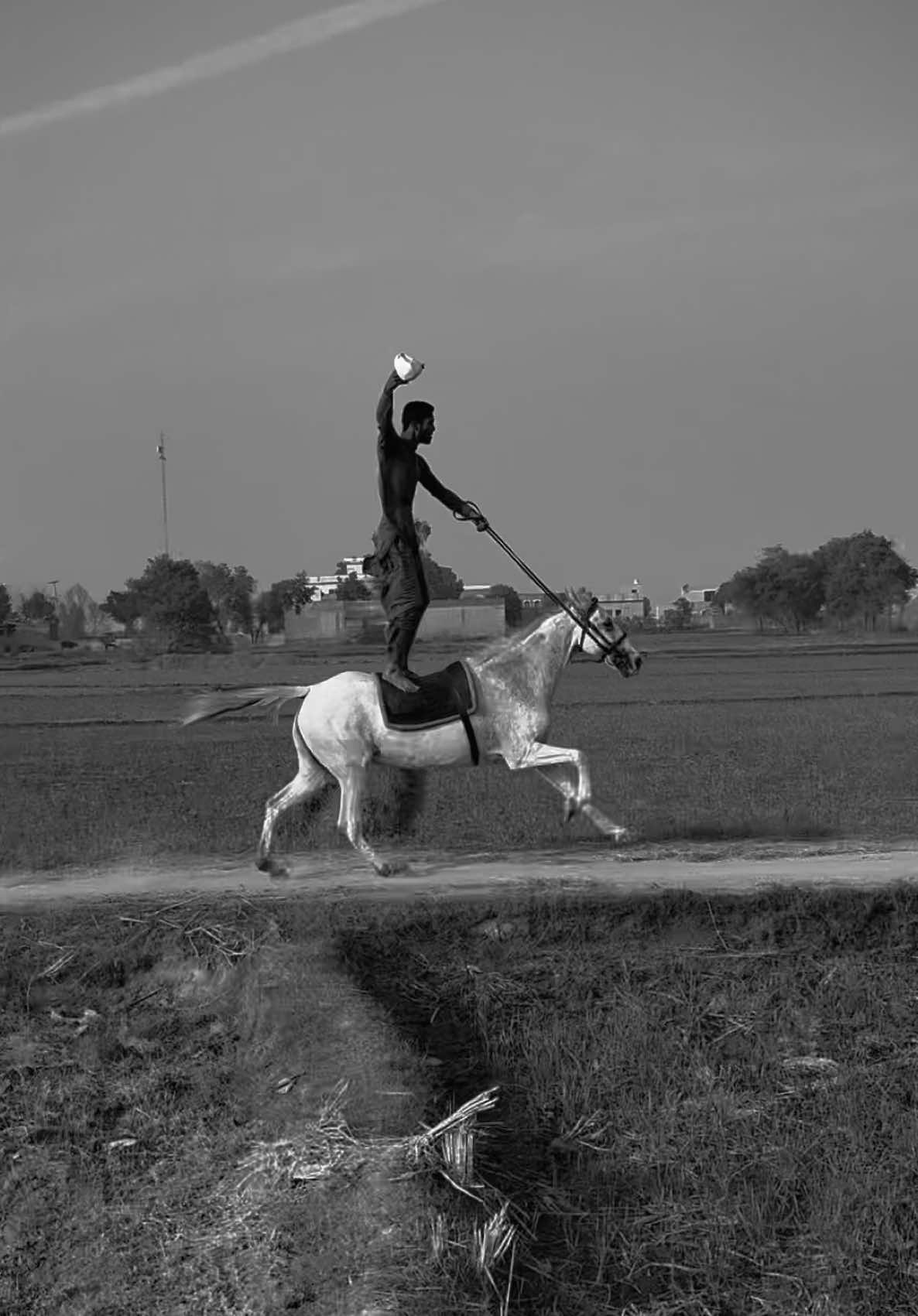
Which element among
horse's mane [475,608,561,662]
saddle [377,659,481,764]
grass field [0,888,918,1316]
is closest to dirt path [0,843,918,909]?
grass field [0,888,918,1316]

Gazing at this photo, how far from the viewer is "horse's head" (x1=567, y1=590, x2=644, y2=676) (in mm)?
13695

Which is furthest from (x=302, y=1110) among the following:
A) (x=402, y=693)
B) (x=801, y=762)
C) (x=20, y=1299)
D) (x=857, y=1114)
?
(x=801, y=762)

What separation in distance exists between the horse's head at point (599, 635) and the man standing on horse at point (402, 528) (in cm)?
136

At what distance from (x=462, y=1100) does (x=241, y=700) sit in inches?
209

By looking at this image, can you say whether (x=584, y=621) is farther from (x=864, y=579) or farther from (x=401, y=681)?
(x=864, y=579)

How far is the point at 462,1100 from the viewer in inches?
378

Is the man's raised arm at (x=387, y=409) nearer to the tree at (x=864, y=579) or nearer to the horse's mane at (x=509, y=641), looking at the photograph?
the horse's mane at (x=509, y=641)

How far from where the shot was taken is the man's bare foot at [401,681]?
42.8 ft

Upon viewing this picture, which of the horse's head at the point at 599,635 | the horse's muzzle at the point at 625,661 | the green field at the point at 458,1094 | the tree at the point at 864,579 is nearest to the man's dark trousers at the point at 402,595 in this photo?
the horse's head at the point at 599,635

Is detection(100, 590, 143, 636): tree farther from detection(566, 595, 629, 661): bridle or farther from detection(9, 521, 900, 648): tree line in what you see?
detection(566, 595, 629, 661): bridle

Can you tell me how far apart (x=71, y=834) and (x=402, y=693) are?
5.48 meters

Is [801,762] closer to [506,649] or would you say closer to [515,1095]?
[506,649]

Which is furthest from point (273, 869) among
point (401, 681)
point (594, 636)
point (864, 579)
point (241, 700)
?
point (864, 579)

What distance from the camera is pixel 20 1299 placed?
7203 millimetres
